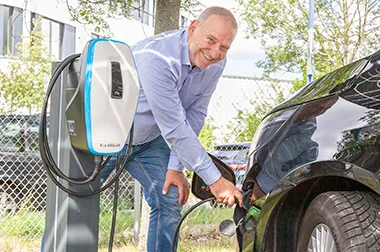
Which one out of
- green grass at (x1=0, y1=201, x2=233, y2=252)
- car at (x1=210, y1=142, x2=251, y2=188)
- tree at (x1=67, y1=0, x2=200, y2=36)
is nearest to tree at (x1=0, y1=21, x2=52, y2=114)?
tree at (x1=67, y1=0, x2=200, y2=36)

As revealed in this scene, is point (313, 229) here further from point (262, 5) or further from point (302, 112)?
point (262, 5)

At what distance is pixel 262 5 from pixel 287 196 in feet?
49.4

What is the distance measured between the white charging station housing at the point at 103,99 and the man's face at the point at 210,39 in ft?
1.93

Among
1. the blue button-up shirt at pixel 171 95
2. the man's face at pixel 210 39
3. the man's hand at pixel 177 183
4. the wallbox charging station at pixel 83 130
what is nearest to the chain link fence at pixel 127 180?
the man's hand at pixel 177 183

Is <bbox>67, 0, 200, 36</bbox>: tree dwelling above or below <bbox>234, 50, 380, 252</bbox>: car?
above

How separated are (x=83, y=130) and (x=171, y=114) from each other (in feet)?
2.25

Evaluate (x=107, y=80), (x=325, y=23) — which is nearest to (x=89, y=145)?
(x=107, y=80)

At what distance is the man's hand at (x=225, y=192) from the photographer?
2855 millimetres

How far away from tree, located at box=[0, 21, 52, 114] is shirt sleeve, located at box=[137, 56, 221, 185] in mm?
7111

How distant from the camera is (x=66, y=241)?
2.45 metres

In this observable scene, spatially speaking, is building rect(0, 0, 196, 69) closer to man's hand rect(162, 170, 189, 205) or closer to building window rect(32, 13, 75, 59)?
building window rect(32, 13, 75, 59)

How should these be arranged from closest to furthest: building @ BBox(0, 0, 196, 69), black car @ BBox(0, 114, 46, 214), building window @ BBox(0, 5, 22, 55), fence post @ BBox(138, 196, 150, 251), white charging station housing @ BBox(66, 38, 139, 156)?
white charging station housing @ BBox(66, 38, 139, 156) → fence post @ BBox(138, 196, 150, 251) → black car @ BBox(0, 114, 46, 214) → building window @ BBox(0, 5, 22, 55) → building @ BBox(0, 0, 196, 69)

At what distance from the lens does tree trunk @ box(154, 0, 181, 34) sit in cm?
548

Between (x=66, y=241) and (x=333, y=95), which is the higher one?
(x=333, y=95)
